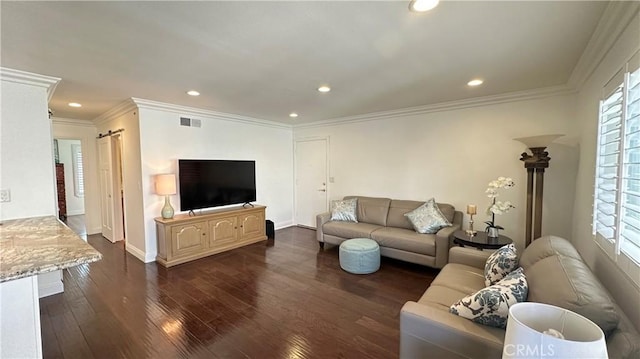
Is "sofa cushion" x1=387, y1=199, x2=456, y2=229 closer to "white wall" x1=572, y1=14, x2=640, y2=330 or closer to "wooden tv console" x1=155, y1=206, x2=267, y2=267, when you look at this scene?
"white wall" x1=572, y1=14, x2=640, y2=330

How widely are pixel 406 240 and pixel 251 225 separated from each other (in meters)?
2.69

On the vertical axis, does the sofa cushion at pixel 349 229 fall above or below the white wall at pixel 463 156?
below

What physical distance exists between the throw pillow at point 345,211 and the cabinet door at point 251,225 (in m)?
1.38

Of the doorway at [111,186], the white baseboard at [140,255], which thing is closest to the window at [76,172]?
the doorway at [111,186]

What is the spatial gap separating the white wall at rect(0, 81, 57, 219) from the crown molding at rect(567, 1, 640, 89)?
4.79m

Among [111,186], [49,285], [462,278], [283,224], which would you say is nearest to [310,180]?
[283,224]

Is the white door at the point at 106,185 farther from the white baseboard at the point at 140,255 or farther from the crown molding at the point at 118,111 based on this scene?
the white baseboard at the point at 140,255

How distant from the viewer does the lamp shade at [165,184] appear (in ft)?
12.6

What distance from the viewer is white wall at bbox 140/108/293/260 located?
13.1 ft

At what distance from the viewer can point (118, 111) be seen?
4305mm

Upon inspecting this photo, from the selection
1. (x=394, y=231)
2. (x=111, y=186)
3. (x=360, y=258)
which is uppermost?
(x=111, y=186)

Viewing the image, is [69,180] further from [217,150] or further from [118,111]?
[217,150]

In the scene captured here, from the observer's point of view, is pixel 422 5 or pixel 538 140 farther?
pixel 538 140

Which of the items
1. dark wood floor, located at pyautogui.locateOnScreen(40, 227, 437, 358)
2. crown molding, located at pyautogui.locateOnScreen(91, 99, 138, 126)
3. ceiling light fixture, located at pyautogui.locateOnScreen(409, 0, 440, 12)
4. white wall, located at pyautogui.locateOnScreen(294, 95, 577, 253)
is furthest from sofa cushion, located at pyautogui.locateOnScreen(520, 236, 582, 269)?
crown molding, located at pyautogui.locateOnScreen(91, 99, 138, 126)
